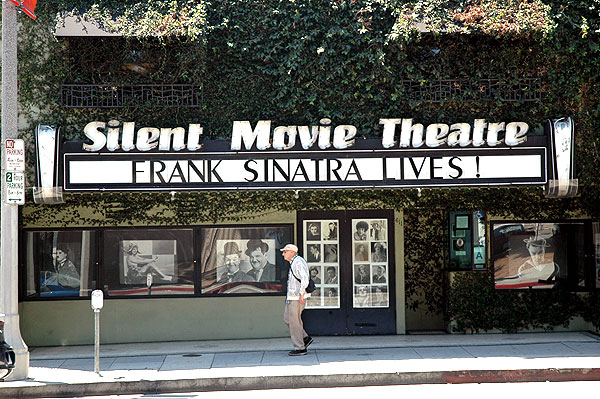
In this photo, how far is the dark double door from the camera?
46.6 ft

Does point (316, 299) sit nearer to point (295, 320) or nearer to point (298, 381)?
point (295, 320)

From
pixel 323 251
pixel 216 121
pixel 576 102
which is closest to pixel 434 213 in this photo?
pixel 323 251

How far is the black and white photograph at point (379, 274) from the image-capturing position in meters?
14.4

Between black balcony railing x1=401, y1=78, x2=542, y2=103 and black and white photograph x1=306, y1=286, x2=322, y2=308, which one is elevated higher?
black balcony railing x1=401, y1=78, x2=542, y2=103

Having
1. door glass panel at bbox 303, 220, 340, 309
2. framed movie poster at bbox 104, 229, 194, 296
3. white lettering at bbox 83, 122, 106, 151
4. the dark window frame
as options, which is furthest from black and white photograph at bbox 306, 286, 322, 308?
white lettering at bbox 83, 122, 106, 151

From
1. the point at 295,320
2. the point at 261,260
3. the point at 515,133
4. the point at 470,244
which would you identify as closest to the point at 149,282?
the point at 261,260

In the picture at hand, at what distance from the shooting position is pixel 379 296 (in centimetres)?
1431

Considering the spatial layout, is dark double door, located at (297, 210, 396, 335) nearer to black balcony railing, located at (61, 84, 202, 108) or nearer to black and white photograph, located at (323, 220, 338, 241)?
black and white photograph, located at (323, 220, 338, 241)

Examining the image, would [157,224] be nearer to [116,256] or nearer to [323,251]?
[116,256]

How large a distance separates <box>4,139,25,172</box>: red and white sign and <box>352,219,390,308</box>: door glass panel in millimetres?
6577

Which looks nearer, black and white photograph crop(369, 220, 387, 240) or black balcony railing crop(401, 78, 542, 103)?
black balcony railing crop(401, 78, 542, 103)

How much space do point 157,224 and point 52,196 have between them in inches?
98.7

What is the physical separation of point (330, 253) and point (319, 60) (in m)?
4.04

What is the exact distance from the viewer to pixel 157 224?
14.0 meters
